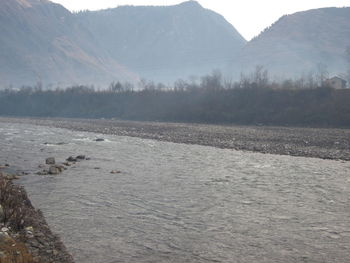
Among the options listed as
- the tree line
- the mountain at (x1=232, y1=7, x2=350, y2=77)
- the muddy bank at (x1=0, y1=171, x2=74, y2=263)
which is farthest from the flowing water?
the mountain at (x1=232, y1=7, x2=350, y2=77)

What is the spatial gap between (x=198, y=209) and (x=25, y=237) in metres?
4.78

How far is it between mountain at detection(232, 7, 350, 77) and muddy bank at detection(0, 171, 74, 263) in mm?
113039

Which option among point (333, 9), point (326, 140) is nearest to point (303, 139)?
point (326, 140)

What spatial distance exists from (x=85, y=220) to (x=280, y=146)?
58.5ft

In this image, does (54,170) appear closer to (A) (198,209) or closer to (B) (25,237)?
(A) (198,209)

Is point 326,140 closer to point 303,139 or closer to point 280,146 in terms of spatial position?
point 303,139

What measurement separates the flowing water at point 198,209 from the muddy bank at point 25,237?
1.03 ft

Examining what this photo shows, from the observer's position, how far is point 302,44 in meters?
142

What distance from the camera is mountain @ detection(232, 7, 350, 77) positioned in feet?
405

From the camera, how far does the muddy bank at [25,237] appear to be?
6.73m

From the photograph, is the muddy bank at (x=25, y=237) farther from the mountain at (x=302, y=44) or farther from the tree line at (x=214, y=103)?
the mountain at (x=302, y=44)

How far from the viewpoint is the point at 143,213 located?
10453mm

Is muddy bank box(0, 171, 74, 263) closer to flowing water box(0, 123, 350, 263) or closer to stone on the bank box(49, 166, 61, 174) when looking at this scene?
flowing water box(0, 123, 350, 263)

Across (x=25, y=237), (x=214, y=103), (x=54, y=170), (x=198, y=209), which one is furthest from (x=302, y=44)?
(x=25, y=237)
